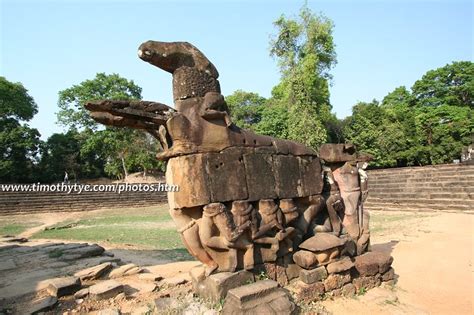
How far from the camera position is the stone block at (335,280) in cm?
388

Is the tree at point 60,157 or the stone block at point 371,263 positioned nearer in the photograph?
the stone block at point 371,263

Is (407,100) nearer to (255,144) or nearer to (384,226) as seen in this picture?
(384,226)

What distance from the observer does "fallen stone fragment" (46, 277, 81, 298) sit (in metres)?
3.94

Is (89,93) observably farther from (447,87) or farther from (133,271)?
(447,87)

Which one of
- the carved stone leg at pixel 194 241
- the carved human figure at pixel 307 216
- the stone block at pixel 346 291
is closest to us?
the carved stone leg at pixel 194 241

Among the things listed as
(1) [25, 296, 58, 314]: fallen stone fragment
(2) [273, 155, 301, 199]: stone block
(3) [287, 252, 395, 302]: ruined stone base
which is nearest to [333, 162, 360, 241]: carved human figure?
(3) [287, 252, 395, 302]: ruined stone base

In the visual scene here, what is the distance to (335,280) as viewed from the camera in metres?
3.94

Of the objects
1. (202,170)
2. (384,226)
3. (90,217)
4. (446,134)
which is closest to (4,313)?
(202,170)

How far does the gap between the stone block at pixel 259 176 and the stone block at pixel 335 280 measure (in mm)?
1292

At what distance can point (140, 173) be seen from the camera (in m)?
35.1

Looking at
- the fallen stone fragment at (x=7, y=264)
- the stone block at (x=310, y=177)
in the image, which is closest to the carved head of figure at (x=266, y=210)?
the stone block at (x=310, y=177)

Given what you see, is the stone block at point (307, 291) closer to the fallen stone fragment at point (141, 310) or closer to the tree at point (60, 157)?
the fallen stone fragment at point (141, 310)

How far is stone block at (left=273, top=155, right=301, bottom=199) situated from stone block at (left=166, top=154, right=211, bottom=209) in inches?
42.1

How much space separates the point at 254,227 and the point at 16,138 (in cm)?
3048
